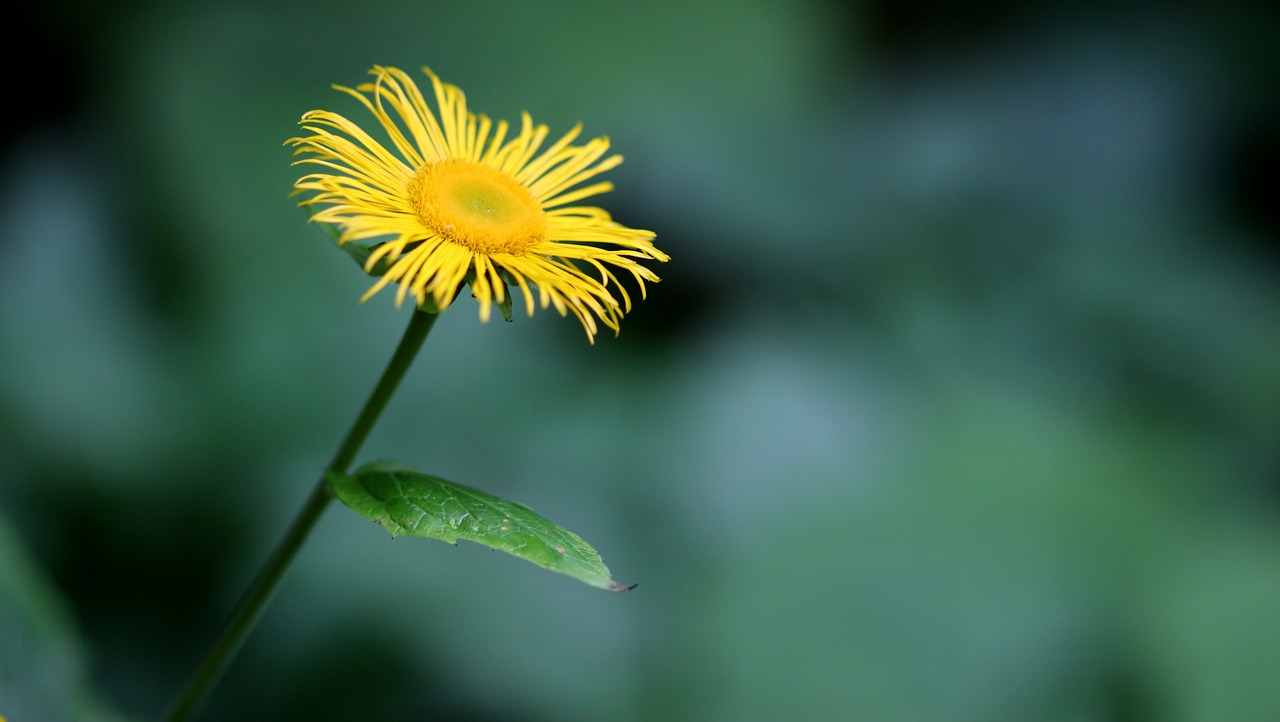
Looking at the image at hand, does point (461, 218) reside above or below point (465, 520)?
above

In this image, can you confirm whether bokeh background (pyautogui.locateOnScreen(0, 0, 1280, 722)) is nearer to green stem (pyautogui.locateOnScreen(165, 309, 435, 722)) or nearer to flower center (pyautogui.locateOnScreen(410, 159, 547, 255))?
green stem (pyautogui.locateOnScreen(165, 309, 435, 722))

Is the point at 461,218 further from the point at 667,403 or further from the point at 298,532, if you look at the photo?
the point at 667,403

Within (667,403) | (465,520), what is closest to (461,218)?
(465,520)

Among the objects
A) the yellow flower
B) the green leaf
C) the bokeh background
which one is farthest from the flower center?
the bokeh background

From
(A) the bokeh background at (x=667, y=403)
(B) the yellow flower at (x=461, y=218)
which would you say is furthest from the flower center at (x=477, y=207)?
(A) the bokeh background at (x=667, y=403)

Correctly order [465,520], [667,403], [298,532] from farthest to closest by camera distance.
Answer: [667,403], [298,532], [465,520]

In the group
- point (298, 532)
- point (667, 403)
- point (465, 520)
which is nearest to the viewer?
point (465, 520)

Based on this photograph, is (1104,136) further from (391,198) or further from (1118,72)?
(391,198)
